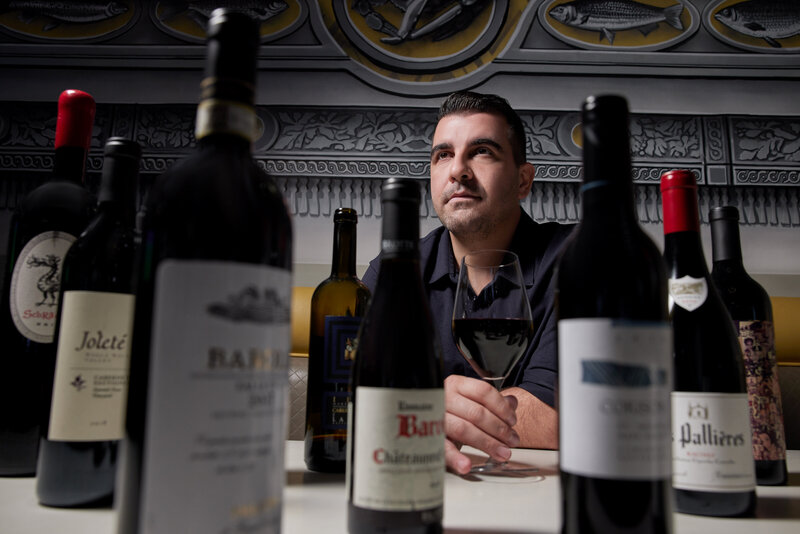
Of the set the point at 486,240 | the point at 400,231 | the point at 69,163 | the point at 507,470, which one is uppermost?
the point at 486,240

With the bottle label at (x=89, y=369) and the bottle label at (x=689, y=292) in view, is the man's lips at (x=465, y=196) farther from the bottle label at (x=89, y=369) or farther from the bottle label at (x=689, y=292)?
the bottle label at (x=89, y=369)

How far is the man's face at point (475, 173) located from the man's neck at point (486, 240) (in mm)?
40

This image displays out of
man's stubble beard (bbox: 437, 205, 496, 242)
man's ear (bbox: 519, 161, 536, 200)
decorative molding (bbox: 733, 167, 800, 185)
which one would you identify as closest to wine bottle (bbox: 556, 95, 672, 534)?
man's stubble beard (bbox: 437, 205, 496, 242)

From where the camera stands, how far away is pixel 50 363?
0.50 metres

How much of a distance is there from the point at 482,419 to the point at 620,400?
15.7 inches

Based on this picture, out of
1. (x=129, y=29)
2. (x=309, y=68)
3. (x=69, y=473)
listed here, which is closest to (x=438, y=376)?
(x=69, y=473)

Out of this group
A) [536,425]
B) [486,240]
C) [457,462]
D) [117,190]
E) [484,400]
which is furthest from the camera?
[486,240]

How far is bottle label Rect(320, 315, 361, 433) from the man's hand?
0.15 metres

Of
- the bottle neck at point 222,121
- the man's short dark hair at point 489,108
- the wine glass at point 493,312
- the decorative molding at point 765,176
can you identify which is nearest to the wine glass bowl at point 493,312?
the wine glass at point 493,312

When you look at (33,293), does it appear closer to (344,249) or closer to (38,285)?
A: (38,285)

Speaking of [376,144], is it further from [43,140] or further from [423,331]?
[423,331]

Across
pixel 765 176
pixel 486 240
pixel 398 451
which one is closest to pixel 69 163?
pixel 398 451

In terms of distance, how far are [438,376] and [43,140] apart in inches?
88.1

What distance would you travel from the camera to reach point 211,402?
24cm
